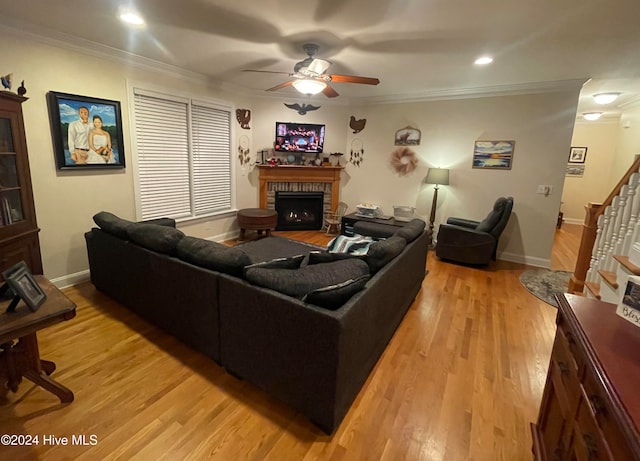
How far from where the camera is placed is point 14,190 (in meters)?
2.56

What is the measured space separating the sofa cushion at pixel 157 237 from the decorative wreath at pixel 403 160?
14.0ft

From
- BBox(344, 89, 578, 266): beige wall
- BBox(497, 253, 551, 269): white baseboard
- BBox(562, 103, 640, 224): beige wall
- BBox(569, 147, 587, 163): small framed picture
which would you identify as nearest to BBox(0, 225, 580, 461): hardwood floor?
BBox(497, 253, 551, 269): white baseboard

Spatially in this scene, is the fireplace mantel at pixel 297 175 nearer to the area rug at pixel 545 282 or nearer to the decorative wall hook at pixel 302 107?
the decorative wall hook at pixel 302 107

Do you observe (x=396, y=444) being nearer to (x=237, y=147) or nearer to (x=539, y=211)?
(x=539, y=211)

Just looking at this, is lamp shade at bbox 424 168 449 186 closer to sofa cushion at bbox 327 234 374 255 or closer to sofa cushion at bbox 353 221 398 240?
sofa cushion at bbox 353 221 398 240

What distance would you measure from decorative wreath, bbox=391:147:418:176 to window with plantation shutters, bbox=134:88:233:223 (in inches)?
118

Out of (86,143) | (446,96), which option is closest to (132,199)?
(86,143)

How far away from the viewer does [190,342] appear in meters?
2.39

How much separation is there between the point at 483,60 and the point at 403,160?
2254 mm

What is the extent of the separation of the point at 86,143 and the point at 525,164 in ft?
19.1

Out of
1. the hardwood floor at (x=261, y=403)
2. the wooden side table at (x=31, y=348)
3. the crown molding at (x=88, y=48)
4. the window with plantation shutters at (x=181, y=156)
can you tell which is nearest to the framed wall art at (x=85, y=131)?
the window with plantation shutters at (x=181, y=156)

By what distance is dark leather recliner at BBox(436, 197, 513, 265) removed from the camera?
4332 mm

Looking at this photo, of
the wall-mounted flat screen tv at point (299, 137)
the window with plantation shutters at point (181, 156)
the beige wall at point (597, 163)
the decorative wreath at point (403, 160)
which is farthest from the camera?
the beige wall at point (597, 163)

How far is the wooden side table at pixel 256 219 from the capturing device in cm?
516
